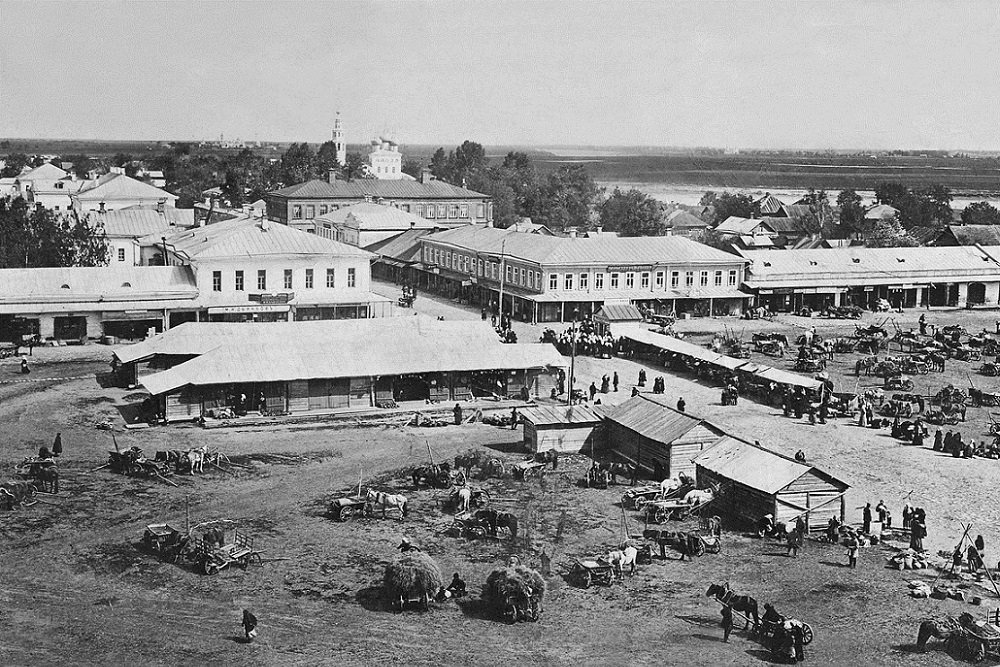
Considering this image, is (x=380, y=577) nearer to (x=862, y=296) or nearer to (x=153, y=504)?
(x=153, y=504)

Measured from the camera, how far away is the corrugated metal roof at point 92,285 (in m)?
58.2

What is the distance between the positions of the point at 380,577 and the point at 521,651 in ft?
17.1

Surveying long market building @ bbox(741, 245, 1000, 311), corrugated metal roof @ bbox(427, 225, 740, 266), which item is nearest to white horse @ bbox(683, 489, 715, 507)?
Result: corrugated metal roof @ bbox(427, 225, 740, 266)

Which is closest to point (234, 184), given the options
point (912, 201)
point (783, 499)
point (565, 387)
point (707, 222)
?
point (707, 222)

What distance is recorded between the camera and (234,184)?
416 feet

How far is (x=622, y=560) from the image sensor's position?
27969 millimetres

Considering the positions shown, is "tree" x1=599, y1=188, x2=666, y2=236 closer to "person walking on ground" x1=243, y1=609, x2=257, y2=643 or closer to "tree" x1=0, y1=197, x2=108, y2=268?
"tree" x1=0, y1=197, x2=108, y2=268

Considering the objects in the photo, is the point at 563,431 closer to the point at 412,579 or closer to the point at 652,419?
the point at 652,419

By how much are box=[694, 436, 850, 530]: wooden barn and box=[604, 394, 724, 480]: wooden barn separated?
2.45 m

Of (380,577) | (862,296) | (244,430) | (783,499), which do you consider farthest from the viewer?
(862,296)

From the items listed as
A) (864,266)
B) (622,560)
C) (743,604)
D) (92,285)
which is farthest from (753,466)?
(864,266)

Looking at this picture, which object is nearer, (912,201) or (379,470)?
(379,470)

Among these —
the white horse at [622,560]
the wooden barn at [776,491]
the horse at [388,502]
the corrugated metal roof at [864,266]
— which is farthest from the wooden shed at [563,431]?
the corrugated metal roof at [864,266]

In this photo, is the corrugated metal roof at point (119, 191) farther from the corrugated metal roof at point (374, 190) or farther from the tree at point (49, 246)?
the tree at point (49, 246)
